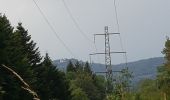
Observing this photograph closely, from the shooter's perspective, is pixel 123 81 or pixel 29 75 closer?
pixel 29 75

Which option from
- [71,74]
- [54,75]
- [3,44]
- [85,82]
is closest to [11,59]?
[3,44]

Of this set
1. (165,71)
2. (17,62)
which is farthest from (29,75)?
(165,71)

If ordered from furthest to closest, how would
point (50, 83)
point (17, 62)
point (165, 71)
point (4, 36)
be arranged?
point (165, 71)
point (50, 83)
point (17, 62)
point (4, 36)

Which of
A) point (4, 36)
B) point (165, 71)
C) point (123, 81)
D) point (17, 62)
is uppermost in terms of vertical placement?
point (165, 71)

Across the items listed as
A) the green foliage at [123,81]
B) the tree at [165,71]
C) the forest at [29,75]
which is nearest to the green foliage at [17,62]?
the forest at [29,75]

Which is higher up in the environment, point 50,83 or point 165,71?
point 165,71

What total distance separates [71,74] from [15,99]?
103 meters

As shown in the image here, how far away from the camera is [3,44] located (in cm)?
4081

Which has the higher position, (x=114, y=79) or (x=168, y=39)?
(x=168, y=39)

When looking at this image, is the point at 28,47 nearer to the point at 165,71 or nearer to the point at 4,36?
the point at 4,36

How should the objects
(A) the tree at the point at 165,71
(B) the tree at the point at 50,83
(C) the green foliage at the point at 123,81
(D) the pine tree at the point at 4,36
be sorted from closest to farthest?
1. (D) the pine tree at the point at 4,36
2. (C) the green foliage at the point at 123,81
3. (B) the tree at the point at 50,83
4. (A) the tree at the point at 165,71

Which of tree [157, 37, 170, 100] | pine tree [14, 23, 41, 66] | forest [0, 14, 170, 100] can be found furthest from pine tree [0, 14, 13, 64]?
tree [157, 37, 170, 100]

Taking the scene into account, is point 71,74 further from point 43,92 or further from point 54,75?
point 43,92

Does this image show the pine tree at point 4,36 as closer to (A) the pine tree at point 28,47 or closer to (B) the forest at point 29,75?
(B) the forest at point 29,75
